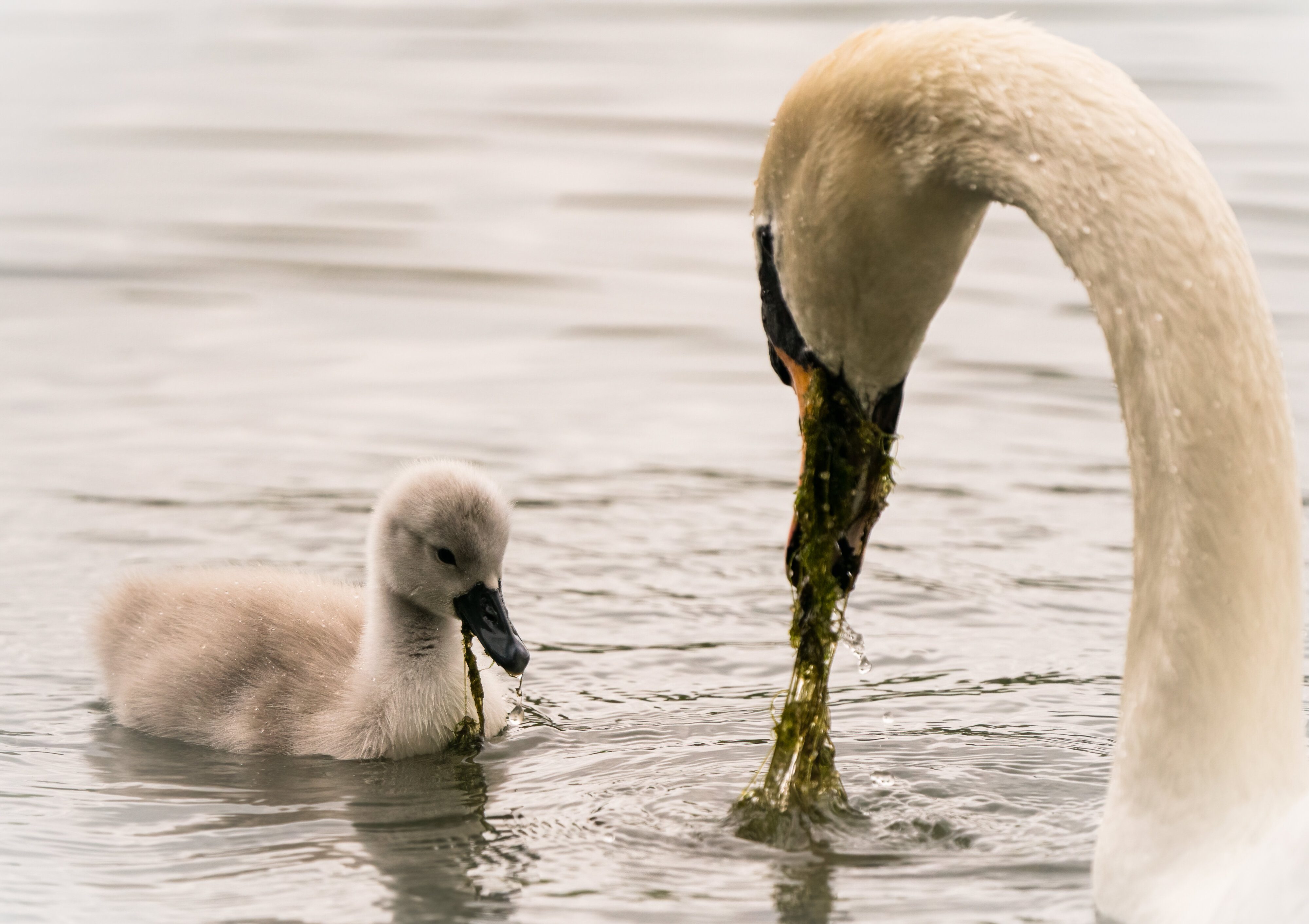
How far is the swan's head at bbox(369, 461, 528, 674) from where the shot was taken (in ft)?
19.2

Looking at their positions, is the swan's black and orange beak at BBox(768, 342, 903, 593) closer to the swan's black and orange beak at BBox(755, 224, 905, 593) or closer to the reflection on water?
the swan's black and orange beak at BBox(755, 224, 905, 593)

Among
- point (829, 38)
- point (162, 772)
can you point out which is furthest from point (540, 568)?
point (829, 38)

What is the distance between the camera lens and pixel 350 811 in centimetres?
526

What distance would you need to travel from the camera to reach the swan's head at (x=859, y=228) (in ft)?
13.5

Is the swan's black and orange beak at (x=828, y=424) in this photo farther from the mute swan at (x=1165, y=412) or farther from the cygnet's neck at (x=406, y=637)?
the cygnet's neck at (x=406, y=637)

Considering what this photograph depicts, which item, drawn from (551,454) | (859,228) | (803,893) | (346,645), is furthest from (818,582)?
(551,454)

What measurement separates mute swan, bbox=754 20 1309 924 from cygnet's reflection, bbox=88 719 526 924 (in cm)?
142

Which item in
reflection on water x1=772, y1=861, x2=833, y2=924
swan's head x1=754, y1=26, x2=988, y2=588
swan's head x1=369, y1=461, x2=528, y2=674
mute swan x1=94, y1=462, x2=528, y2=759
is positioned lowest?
reflection on water x1=772, y1=861, x2=833, y2=924

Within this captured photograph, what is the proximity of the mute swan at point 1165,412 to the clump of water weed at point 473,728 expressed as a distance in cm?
222

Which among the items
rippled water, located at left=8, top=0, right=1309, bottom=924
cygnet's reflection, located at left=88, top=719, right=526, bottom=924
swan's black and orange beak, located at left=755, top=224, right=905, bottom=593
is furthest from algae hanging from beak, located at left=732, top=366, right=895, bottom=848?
cygnet's reflection, located at left=88, top=719, right=526, bottom=924

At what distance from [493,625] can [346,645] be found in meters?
0.67

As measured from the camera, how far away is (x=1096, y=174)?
12.7ft

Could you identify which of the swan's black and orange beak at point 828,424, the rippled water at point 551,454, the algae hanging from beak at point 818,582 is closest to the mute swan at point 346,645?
the rippled water at point 551,454

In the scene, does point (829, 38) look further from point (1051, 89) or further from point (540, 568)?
point (1051, 89)
